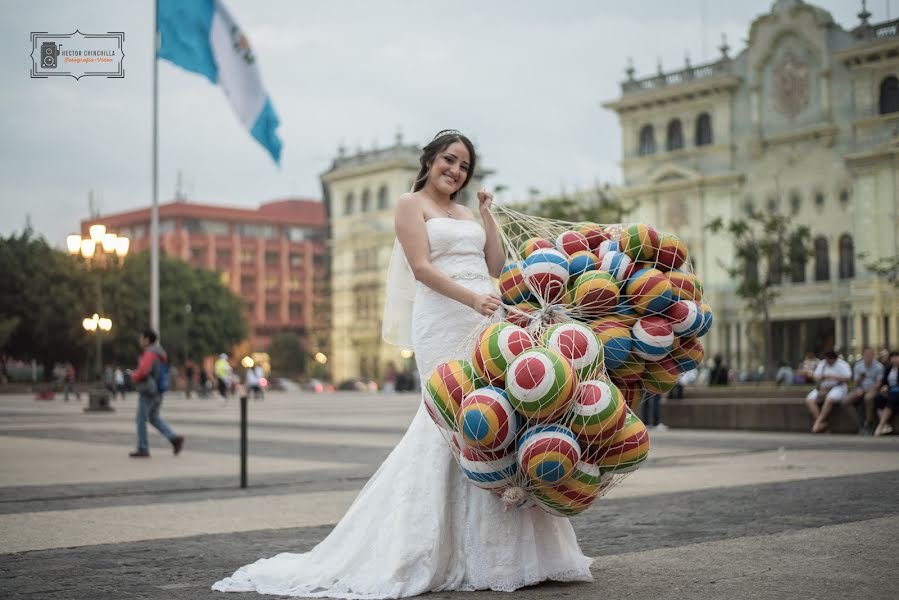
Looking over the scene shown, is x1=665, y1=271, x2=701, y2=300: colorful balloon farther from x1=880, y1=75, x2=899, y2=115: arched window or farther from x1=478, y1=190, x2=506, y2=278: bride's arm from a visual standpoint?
x1=880, y1=75, x2=899, y2=115: arched window

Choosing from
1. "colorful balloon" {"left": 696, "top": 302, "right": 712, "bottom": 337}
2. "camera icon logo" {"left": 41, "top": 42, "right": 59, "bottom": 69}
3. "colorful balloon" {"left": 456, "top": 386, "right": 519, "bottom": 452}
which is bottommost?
"colorful balloon" {"left": 456, "top": 386, "right": 519, "bottom": 452}

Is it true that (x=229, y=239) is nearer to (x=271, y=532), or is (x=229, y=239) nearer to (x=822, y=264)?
(x=822, y=264)

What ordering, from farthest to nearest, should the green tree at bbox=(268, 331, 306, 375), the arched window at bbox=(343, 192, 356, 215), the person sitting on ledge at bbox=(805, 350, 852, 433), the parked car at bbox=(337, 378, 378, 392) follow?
the green tree at bbox=(268, 331, 306, 375) → the arched window at bbox=(343, 192, 356, 215) → the parked car at bbox=(337, 378, 378, 392) → the person sitting on ledge at bbox=(805, 350, 852, 433)

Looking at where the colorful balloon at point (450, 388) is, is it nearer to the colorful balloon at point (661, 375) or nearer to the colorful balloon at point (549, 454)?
the colorful balloon at point (549, 454)

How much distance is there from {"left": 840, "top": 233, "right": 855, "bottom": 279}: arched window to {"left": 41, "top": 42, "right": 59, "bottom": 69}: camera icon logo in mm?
53397

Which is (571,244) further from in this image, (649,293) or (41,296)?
(41,296)

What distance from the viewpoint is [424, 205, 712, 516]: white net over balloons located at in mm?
4625

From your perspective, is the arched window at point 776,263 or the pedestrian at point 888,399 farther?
the arched window at point 776,263

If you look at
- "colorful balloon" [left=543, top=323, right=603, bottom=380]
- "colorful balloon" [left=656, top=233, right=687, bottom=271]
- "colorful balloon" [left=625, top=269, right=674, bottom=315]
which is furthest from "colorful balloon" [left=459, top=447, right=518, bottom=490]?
"colorful balloon" [left=656, top=233, right=687, bottom=271]

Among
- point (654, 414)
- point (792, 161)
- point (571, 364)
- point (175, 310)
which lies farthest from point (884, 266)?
point (571, 364)

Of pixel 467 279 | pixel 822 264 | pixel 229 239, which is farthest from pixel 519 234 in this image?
pixel 229 239

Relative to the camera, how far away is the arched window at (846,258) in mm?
56344

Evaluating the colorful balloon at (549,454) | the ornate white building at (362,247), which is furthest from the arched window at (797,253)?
the colorful balloon at (549,454)

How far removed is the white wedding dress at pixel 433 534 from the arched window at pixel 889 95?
54.9 meters
